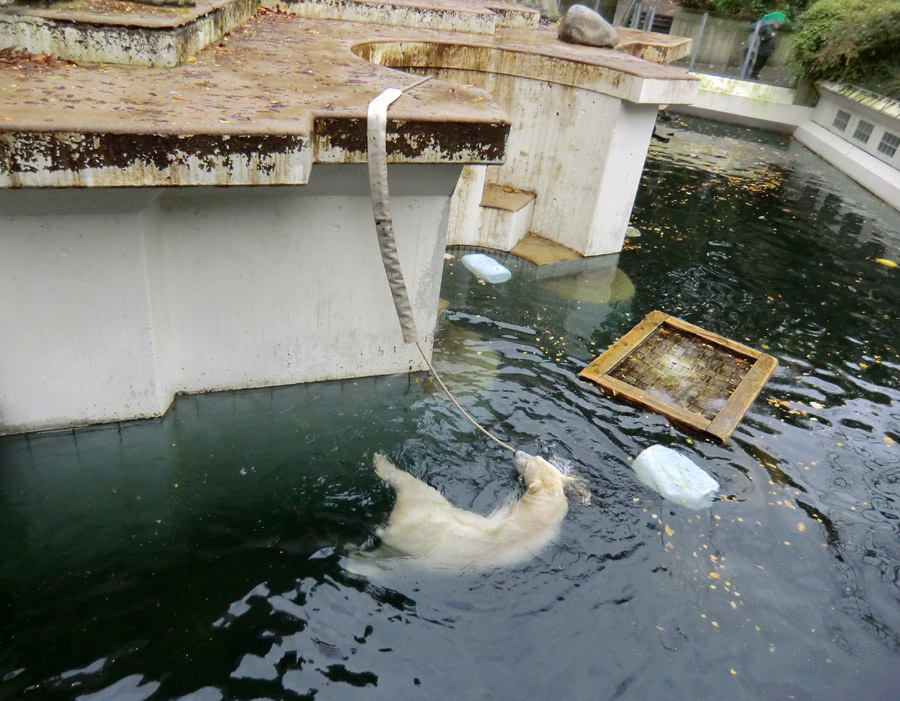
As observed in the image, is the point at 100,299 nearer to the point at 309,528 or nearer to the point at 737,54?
the point at 309,528

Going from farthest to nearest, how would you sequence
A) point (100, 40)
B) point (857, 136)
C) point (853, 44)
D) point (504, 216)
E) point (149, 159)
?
point (853, 44) < point (857, 136) < point (504, 216) < point (100, 40) < point (149, 159)

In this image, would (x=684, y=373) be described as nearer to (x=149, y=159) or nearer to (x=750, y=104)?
(x=149, y=159)

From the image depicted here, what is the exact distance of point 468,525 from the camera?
16.3 feet

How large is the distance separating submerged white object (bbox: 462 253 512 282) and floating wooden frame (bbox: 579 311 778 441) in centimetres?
197

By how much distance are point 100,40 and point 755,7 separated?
77.3 feet

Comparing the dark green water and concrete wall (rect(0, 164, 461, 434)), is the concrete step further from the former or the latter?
concrete wall (rect(0, 164, 461, 434))

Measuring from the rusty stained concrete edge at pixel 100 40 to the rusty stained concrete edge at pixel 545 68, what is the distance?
3337mm

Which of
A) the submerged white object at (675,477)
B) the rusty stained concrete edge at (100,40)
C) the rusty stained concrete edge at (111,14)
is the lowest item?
the submerged white object at (675,477)

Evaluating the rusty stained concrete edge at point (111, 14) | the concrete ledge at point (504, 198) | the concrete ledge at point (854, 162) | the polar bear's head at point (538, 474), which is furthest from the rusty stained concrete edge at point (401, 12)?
the concrete ledge at point (854, 162)

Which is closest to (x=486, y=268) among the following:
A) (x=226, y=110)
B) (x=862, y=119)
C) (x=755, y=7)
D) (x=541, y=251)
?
(x=541, y=251)

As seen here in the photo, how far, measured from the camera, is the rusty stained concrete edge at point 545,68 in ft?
27.3

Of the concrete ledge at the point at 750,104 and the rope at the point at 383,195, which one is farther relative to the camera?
the concrete ledge at the point at 750,104

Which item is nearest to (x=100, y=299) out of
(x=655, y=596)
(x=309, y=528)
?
(x=309, y=528)

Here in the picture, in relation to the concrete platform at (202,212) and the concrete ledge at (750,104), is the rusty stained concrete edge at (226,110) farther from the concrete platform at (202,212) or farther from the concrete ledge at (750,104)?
the concrete ledge at (750,104)
